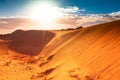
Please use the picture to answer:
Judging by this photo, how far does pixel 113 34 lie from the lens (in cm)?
1551

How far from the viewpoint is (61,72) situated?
13.1m

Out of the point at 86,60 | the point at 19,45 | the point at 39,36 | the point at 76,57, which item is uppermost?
the point at 39,36

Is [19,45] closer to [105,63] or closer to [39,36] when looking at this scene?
[39,36]

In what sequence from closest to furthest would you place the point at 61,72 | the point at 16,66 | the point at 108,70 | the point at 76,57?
1. the point at 108,70
2. the point at 61,72
3. the point at 76,57
4. the point at 16,66

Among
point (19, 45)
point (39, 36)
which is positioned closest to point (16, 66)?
point (19, 45)

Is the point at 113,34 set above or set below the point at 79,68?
above

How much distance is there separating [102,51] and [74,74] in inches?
110

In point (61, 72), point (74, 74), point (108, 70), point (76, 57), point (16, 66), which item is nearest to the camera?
point (108, 70)

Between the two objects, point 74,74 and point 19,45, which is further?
point 19,45

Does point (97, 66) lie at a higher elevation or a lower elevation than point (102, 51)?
lower

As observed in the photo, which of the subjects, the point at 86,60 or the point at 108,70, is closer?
the point at 108,70

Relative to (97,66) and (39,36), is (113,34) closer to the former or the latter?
(97,66)

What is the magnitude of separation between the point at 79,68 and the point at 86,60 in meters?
1.06

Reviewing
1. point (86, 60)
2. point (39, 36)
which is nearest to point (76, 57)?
point (86, 60)
